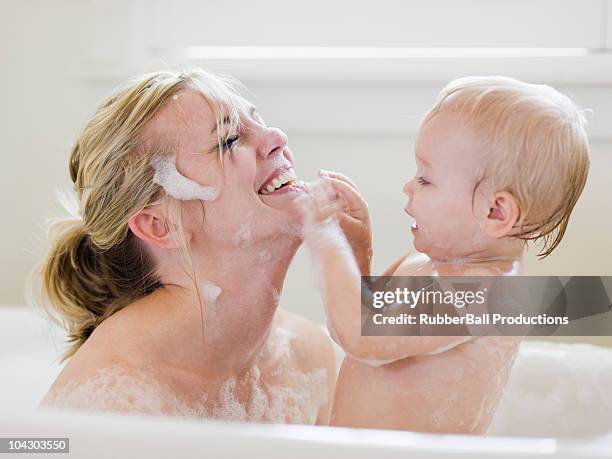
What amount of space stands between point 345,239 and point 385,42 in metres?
0.72

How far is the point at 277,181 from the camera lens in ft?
3.54

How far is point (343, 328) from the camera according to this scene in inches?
37.0

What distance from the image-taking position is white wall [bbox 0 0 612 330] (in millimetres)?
1389

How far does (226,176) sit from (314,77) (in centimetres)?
55

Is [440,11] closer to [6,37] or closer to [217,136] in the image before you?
[217,136]

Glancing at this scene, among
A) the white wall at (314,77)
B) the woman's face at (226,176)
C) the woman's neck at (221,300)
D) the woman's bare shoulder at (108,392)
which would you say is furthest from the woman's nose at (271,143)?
the woman's bare shoulder at (108,392)

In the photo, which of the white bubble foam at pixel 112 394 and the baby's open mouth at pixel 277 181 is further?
the baby's open mouth at pixel 277 181

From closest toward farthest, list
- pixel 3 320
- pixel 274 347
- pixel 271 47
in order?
pixel 274 347
pixel 3 320
pixel 271 47

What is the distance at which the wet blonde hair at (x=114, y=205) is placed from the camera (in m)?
1.04

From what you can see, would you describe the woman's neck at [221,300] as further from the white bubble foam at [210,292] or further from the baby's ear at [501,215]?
the baby's ear at [501,215]

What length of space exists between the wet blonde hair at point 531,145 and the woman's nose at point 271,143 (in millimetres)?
273

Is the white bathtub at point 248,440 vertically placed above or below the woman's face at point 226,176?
below

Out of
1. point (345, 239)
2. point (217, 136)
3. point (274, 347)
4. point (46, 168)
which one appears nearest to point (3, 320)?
point (46, 168)

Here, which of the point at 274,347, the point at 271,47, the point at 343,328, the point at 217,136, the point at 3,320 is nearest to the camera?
the point at 343,328
